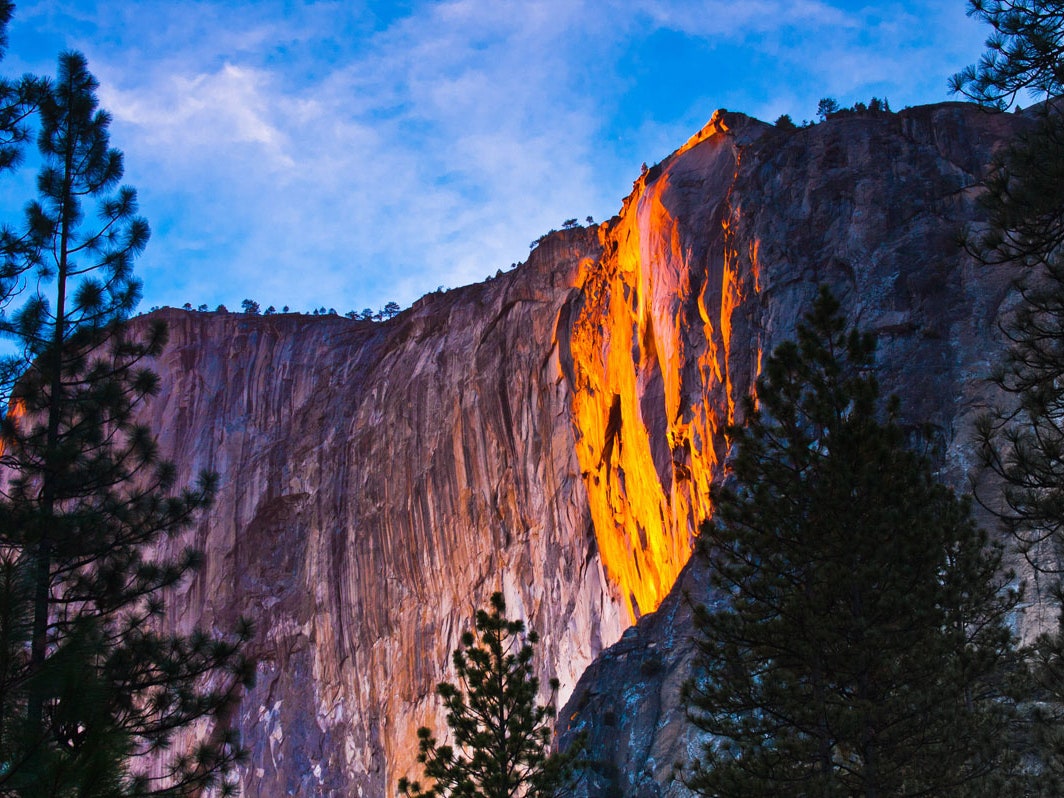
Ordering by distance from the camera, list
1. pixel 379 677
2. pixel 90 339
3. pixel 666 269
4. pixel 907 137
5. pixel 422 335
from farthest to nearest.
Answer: pixel 422 335
pixel 379 677
pixel 666 269
pixel 907 137
pixel 90 339

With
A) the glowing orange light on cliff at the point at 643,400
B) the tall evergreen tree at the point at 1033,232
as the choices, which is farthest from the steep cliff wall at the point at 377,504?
the tall evergreen tree at the point at 1033,232

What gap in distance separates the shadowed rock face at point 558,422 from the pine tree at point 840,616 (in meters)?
8.61

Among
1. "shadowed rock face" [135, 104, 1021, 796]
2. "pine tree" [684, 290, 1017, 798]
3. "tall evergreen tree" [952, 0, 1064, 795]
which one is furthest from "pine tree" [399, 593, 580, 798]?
"tall evergreen tree" [952, 0, 1064, 795]

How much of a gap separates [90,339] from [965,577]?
12.6m

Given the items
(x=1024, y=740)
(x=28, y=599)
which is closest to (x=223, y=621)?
(x=1024, y=740)

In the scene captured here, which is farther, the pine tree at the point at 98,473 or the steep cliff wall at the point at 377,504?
the steep cliff wall at the point at 377,504

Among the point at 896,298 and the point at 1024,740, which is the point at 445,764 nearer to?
the point at 1024,740

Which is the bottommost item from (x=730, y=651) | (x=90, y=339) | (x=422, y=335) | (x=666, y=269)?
(x=730, y=651)

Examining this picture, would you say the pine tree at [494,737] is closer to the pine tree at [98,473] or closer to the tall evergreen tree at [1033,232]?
the pine tree at [98,473]

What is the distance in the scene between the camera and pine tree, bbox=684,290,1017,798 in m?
13.7

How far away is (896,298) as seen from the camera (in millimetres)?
27859

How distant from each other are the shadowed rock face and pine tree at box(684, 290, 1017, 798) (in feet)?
28.2

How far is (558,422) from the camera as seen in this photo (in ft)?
138

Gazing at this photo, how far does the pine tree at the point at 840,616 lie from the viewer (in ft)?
44.8
